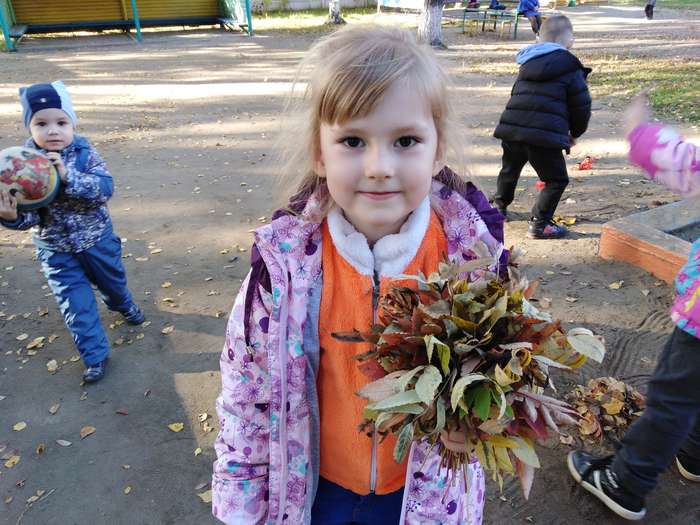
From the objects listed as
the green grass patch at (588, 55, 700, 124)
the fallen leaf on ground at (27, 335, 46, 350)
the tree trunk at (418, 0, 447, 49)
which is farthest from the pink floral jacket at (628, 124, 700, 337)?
A: the tree trunk at (418, 0, 447, 49)

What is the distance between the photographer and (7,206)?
10.1ft

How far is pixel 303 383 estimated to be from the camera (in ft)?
5.30

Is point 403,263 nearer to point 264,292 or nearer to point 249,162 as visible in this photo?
point 264,292

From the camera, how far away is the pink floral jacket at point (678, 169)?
6.52 ft

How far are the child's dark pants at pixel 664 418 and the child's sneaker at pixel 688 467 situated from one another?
0.42 m

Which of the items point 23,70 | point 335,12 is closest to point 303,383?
point 23,70

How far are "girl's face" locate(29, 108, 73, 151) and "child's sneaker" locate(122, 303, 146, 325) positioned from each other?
1.25 meters

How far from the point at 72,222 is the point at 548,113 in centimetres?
383

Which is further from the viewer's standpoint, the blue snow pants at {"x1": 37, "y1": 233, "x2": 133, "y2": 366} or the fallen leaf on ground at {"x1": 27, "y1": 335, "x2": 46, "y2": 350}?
the fallen leaf on ground at {"x1": 27, "y1": 335, "x2": 46, "y2": 350}

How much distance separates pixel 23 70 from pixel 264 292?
13949 millimetres

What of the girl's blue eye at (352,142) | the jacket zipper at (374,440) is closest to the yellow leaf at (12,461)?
the jacket zipper at (374,440)

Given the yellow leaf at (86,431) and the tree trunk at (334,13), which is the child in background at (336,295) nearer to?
the yellow leaf at (86,431)

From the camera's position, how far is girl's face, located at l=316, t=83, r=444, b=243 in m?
1.42

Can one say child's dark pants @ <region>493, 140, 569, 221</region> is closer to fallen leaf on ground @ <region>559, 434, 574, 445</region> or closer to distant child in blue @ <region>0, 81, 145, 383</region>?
fallen leaf on ground @ <region>559, 434, 574, 445</region>
